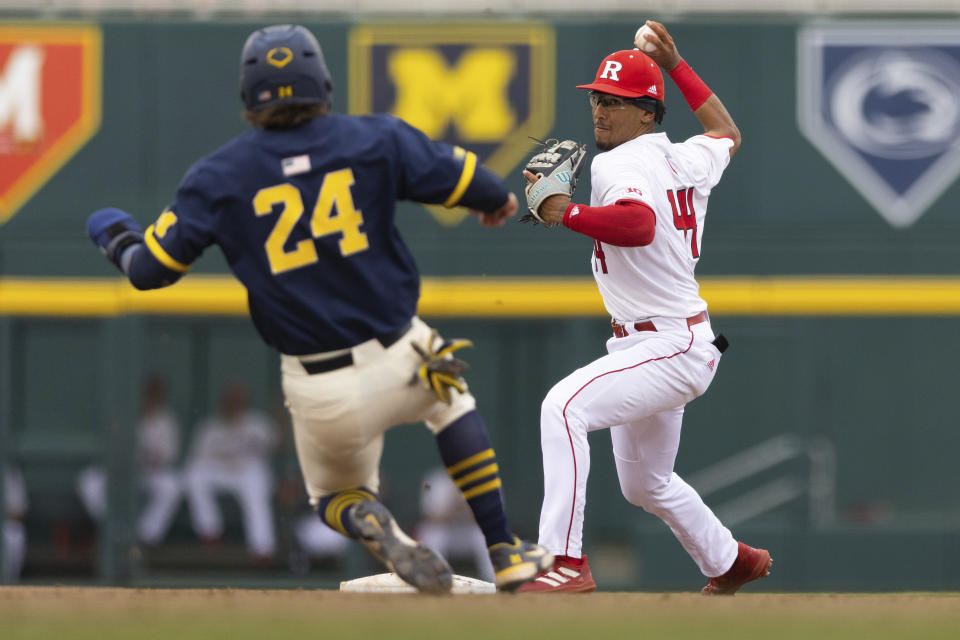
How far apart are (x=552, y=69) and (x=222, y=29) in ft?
8.44

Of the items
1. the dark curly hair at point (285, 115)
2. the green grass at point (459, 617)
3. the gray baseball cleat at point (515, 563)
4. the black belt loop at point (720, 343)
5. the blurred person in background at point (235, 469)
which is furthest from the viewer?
the blurred person in background at point (235, 469)

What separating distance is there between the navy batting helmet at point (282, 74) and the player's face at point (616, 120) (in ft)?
4.04

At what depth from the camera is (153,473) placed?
A: 11.2 meters

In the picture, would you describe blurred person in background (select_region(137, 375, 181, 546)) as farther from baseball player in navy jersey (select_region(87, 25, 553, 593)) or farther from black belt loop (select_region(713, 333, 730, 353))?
baseball player in navy jersey (select_region(87, 25, 553, 593))

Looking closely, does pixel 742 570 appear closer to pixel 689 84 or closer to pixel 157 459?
pixel 689 84

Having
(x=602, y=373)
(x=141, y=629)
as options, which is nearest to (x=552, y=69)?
(x=602, y=373)

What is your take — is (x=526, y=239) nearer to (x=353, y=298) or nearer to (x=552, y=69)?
(x=552, y=69)

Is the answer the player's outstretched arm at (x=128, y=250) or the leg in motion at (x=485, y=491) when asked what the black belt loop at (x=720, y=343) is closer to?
the leg in motion at (x=485, y=491)

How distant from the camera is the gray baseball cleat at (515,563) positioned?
4.38 metres

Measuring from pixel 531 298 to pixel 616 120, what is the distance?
Answer: 6.13 m

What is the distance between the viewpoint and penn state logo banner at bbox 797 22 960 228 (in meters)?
11.5

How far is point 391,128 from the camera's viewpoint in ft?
14.0

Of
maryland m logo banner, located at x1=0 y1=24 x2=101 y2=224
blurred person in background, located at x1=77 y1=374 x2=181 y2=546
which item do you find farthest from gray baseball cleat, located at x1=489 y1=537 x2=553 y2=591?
maryland m logo banner, located at x1=0 y1=24 x2=101 y2=224

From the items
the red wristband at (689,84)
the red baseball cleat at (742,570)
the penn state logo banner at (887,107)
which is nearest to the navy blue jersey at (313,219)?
the red wristband at (689,84)
